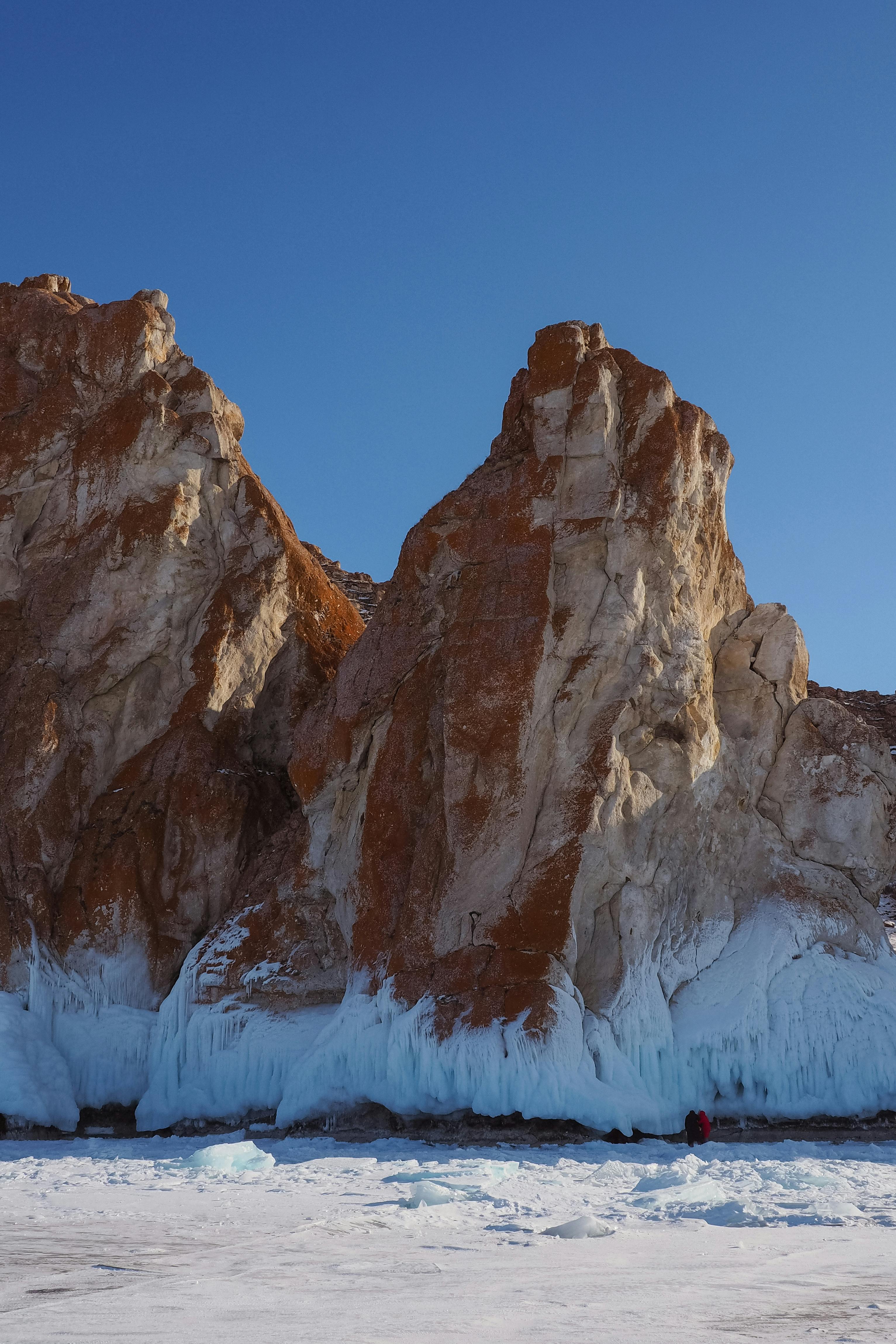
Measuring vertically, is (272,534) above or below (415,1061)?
above

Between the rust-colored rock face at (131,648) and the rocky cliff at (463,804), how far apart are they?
0.08m

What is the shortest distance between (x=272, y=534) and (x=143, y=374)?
4701mm

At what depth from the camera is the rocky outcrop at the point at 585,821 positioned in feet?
64.0

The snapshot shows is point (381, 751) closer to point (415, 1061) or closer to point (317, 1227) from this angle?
point (415, 1061)

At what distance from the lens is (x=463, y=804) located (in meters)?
20.5

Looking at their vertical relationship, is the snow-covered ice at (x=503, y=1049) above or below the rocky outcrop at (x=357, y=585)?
below

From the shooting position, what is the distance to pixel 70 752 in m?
24.9

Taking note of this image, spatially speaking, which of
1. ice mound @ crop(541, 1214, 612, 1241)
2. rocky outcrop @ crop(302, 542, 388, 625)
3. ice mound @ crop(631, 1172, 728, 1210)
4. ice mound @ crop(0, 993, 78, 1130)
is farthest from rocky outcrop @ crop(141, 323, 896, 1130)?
rocky outcrop @ crop(302, 542, 388, 625)

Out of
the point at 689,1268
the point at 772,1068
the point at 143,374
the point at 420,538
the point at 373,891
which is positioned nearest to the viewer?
the point at 689,1268

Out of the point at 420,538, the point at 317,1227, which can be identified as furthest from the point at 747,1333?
the point at 420,538

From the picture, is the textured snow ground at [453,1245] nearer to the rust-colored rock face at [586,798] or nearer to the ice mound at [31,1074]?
the rust-colored rock face at [586,798]

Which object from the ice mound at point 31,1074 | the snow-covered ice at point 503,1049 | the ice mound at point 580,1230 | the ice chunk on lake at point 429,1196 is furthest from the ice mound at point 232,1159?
the ice mound at point 580,1230

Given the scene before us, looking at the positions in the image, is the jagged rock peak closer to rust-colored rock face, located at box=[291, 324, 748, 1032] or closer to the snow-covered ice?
the snow-covered ice

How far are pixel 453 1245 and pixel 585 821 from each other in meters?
10.2
